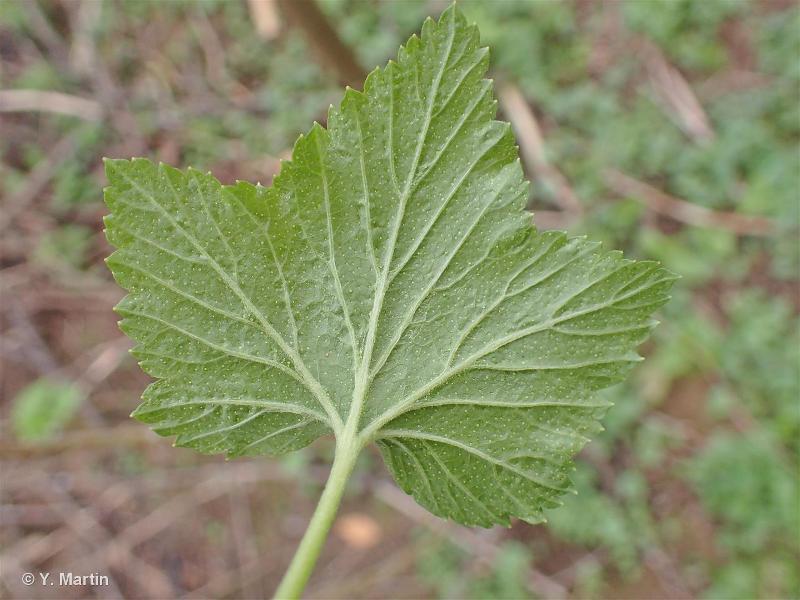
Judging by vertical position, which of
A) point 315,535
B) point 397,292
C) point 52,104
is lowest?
point 315,535

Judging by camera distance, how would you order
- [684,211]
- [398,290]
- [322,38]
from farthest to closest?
[684,211], [322,38], [398,290]

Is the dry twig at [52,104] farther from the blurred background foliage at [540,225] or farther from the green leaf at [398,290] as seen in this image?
the green leaf at [398,290]

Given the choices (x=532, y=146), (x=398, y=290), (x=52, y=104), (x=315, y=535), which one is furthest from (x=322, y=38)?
(x=52, y=104)

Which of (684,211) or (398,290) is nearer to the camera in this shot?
(398,290)

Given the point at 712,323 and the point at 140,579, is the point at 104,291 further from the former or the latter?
the point at 712,323

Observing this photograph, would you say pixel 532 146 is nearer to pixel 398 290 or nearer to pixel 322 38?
pixel 322 38

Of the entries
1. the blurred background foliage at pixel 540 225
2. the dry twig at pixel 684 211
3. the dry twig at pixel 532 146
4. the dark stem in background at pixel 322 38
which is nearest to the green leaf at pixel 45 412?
the blurred background foliage at pixel 540 225

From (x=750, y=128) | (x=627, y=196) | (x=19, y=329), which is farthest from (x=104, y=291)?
(x=750, y=128)
